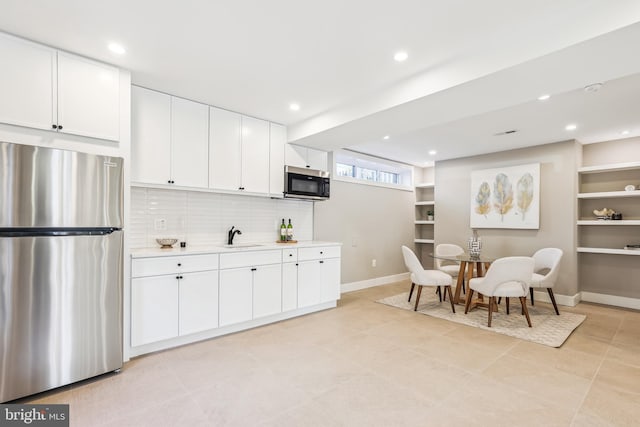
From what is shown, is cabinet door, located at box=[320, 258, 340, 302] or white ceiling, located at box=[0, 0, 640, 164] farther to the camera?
cabinet door, located at box=[320, 258, 340, 302]

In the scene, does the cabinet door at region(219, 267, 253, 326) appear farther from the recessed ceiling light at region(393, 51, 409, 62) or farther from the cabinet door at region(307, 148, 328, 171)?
the recessed ceiling light at region(393, 51, 409, 62)

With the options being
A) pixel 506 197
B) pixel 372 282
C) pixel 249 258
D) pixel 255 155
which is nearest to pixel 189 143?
pixel 255 155

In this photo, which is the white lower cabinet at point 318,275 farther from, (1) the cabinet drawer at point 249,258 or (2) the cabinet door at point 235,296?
(2) the cabinet door at point 235,296

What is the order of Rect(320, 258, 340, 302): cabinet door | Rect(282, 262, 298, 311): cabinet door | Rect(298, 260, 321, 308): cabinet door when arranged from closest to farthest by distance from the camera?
Rect(282, 262, 298, 311): cabinet door < Rect(298, 260, 321, 308): cabinet door < Rect(320, 258, 340, 302): cabinet door

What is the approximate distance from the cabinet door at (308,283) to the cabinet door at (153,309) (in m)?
1.49

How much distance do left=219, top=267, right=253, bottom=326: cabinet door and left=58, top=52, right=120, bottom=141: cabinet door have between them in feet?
5.38

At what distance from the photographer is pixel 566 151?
4.57 metres

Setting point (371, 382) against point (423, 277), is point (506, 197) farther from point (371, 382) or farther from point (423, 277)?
point (371, 382)

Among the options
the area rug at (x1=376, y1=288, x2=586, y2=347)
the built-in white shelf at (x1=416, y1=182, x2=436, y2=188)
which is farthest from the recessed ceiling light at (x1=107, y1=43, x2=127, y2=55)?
the built-in white shelf at (x1=416, y1=182, x2=436, y2=188)

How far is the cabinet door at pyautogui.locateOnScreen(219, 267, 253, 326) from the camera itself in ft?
10.3

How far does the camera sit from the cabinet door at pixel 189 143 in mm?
3143

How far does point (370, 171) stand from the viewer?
602 centimetres

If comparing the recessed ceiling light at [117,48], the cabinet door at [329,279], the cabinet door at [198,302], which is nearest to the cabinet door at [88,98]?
the recessed ceiling light at [117,48]

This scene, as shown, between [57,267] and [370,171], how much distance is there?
4971mm
